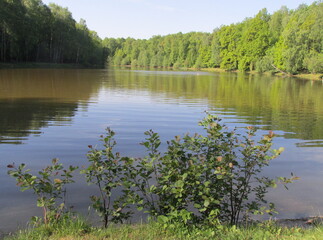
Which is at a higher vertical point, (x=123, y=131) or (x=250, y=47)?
(x=250, y=47)

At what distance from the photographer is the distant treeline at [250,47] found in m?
66.0

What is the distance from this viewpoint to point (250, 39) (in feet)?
320

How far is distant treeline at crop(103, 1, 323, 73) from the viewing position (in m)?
66.0

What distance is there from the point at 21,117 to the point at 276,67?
78.8 metres

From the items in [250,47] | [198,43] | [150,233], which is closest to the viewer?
[150,233]

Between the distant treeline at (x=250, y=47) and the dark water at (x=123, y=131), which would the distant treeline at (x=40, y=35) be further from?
the dark water at (x=123, y=131)

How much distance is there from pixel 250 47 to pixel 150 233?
325 feet

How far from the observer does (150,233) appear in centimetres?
376

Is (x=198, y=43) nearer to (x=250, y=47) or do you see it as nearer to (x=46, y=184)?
(x=250, y=47)

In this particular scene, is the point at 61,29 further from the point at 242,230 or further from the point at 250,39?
the point at 242,230

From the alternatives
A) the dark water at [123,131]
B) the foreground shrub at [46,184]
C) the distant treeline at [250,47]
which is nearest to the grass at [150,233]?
the foreground shrub at [46,184]

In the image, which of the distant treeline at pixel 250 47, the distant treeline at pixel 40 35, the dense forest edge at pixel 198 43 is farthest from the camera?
the distant treeline at pixel 250 47

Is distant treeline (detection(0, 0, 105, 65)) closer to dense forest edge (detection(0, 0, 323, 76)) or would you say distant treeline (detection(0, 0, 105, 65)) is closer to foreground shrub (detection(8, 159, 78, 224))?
dense forest edge (detection(0, 0, 323, 76))

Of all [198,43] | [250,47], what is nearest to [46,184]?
[250,47]
